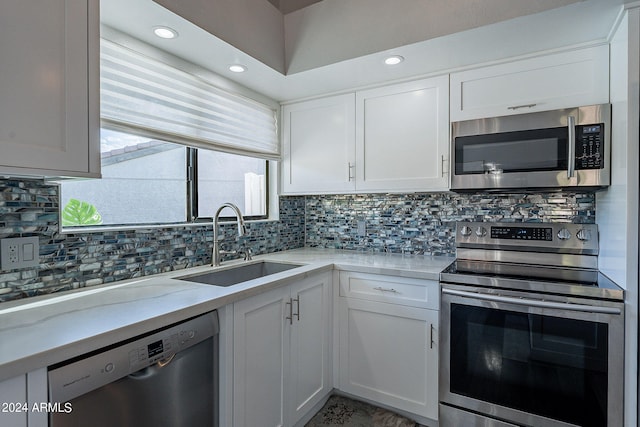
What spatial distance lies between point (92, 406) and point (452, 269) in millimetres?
1677

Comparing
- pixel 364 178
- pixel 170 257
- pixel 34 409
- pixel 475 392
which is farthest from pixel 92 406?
pixel 364 178

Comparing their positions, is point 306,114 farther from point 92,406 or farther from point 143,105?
point 92,406

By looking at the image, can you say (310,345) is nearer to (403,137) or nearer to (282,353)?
(282,353)

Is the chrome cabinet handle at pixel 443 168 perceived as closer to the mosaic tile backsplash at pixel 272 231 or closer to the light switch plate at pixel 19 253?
the mosaic tile backsplash at pixel 272 231

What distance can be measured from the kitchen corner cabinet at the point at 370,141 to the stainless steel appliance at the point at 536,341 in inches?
26.6

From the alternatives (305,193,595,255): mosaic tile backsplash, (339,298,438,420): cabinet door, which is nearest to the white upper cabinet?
(305,193,595,255): mosaic tile backsplash

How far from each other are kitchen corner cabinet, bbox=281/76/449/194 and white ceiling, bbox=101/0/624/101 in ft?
0.45

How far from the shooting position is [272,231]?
2.60 meters

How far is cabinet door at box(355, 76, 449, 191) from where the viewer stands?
204cm

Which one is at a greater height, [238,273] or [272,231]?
[272,231]

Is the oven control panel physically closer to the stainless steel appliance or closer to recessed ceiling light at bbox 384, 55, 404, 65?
the stainless steel appliance

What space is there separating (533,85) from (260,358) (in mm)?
1966

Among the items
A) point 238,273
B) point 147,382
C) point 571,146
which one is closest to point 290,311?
point 238,273

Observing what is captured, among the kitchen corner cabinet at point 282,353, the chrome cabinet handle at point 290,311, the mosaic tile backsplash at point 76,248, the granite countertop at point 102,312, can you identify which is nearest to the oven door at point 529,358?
the granite countertop at point 102,312
